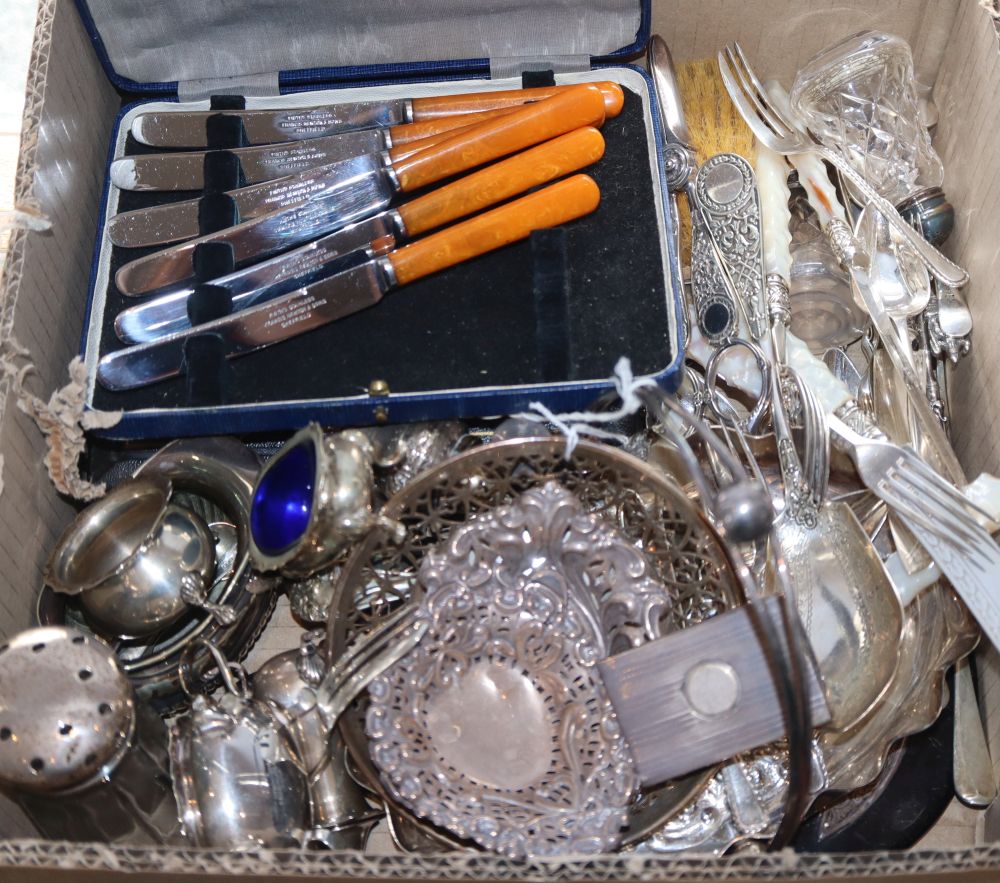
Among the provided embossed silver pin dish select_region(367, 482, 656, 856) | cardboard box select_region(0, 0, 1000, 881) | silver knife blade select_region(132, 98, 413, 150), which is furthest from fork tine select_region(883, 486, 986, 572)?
silver knife blade select_region(132, 98, 413, 150)

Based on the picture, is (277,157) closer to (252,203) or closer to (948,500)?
(252,203)

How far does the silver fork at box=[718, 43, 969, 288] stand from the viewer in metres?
1.11

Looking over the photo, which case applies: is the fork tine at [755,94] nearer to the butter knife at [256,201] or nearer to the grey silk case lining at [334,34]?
the grey silk case lining at [334,34]

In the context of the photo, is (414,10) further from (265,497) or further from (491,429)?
(265,497)

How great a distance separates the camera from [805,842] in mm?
1000

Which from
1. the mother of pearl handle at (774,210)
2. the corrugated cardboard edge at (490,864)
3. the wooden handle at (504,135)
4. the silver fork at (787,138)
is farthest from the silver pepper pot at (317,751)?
the silver fork at (787,138)

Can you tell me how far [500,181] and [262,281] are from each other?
9.8 inches

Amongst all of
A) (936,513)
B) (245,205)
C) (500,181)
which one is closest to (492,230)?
(500,181)

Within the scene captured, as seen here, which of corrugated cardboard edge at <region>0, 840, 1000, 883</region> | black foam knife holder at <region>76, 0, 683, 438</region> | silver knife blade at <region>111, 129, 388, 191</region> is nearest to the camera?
corrugated cardboard edge at <region>0, 840, 1000, 883</region>

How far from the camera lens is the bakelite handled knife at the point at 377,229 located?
1.09 m

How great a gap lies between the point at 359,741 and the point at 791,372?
0.51 metres

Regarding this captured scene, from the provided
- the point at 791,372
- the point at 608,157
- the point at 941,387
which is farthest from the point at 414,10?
the point at 941,387

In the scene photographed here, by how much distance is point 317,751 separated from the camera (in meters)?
0.98

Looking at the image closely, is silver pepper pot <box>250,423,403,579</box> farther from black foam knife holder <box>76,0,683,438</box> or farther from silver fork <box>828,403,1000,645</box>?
silver fork <box>828,403,1000,645</box>
